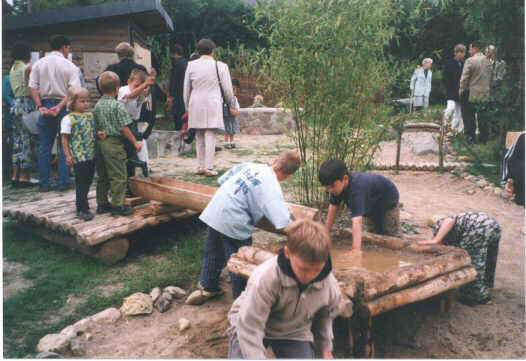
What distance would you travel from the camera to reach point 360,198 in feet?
12.3

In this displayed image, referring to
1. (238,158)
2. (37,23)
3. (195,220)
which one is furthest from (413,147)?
(37,23)

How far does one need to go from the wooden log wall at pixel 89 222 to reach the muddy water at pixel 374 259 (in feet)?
6.01

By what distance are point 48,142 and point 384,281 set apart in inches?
196

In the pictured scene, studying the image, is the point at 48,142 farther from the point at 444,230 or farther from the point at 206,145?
the point at 444,230

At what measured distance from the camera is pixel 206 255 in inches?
144

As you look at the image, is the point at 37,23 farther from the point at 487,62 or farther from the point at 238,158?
the point at 487,62

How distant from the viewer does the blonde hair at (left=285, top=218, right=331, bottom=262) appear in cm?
197

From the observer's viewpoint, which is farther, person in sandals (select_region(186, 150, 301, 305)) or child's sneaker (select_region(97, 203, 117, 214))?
child's sneaker (select_region(97, 203, 117, 214))

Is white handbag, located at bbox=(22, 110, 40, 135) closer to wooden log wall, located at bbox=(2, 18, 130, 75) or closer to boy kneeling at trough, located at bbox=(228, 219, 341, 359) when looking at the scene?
wooden log wall, located at bbox=(2, 18, 130, 75)

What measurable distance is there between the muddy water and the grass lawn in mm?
1295

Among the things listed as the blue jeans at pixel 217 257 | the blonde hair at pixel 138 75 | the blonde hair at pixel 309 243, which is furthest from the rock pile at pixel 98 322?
the blonde hair at pixel 138 75

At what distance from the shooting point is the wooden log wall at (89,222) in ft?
14.1

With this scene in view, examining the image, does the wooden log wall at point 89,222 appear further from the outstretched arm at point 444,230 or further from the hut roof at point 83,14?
the hut roof at point 83,14

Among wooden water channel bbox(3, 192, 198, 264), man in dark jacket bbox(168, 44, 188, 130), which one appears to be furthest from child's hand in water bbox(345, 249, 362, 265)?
man in dark jacket bbox(168, 44, 188, 130)
